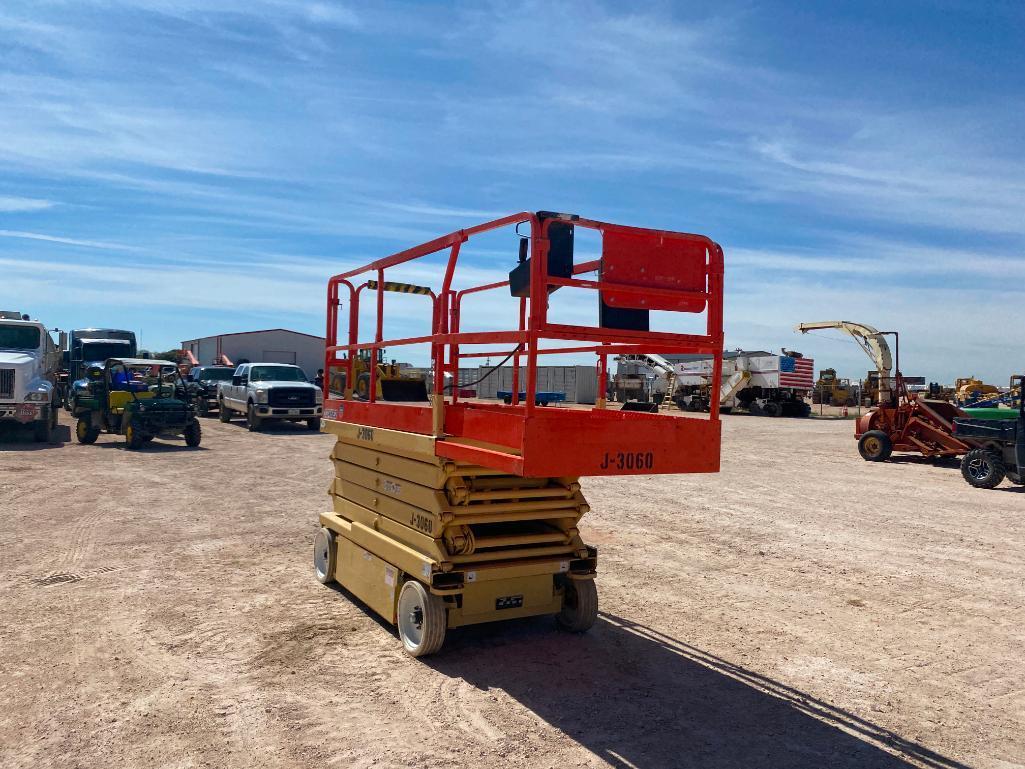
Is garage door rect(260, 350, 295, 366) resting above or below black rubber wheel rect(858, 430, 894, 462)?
above

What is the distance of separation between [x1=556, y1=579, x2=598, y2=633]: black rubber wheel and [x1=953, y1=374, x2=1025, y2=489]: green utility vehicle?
11.5m

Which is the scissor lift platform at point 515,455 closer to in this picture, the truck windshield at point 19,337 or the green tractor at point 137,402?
the green tractor at point 137,402

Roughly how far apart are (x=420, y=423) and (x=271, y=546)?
3.92 metres

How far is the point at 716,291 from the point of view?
4.57 m

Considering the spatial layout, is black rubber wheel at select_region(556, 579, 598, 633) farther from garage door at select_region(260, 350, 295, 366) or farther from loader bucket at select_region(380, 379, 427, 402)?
garage door at select_region(260, 350, 295, 366)

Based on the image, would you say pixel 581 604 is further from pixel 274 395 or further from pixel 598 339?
pixel 274 395

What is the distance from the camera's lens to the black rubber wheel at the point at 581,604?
18.1ft

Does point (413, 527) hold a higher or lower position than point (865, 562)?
higher

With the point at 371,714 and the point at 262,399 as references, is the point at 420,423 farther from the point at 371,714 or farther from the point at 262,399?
the point at 262,399

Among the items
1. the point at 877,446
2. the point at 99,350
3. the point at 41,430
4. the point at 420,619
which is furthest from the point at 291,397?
the point at 420,619

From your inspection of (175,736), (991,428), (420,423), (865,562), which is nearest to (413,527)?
(420,423)

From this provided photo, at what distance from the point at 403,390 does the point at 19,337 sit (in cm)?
1618

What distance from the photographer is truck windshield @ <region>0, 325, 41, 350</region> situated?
18375 mm

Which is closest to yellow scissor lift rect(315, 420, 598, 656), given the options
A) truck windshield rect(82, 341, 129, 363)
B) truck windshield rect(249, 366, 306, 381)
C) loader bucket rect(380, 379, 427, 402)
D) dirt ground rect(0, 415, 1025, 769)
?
dirt ground rect(0, 415, 1025, 769)
